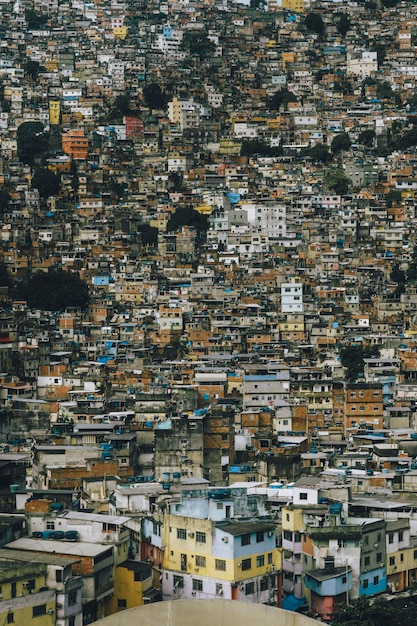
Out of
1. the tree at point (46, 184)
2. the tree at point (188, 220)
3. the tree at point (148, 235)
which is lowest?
the tree at point (148, 235)

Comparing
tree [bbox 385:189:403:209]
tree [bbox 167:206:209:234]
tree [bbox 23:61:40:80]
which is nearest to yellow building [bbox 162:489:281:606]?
tree [bbox 167:206:209:234]

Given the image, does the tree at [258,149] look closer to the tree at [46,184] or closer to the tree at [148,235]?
the tree at [46,184]

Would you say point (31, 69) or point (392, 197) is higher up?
point (31, 69)

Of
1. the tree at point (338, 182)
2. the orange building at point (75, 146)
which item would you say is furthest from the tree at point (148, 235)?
the orange building at point (75, 146)

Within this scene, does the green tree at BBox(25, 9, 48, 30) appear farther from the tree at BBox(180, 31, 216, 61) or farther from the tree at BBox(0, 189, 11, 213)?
the tree at BBox(0, 189, 11, 213)

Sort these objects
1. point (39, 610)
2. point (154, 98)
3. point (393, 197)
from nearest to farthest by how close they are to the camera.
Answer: point (39, 610)
point (393, 197)
point (154, 98)

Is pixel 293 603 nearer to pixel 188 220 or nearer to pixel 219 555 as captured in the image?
pixel 219 555

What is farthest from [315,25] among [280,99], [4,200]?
[4,200]
